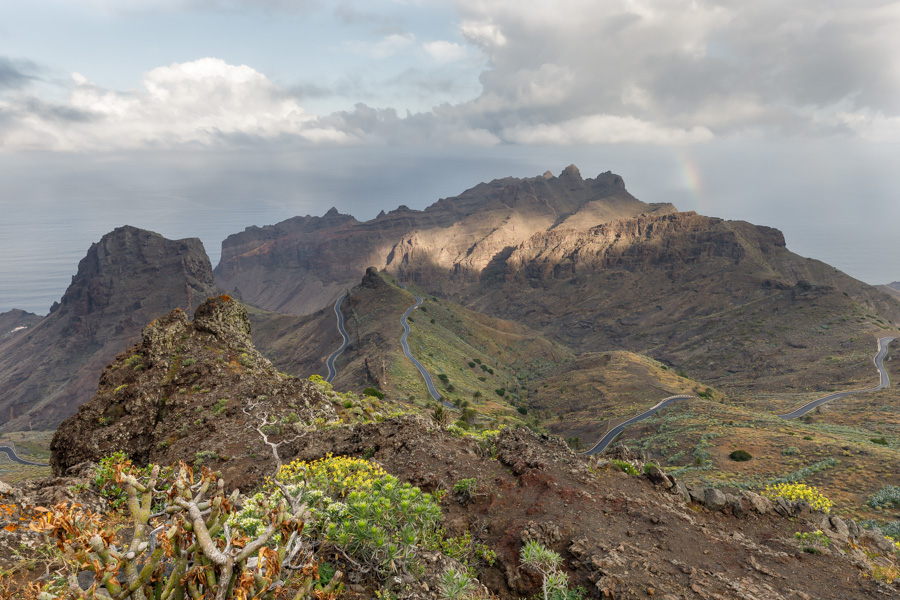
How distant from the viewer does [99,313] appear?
477ft

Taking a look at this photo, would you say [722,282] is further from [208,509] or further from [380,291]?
[208,509]

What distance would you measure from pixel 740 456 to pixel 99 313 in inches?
7067

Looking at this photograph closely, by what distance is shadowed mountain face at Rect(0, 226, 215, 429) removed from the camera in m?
126

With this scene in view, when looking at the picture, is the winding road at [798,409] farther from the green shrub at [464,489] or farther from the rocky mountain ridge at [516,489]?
the green shrub at [464,489]

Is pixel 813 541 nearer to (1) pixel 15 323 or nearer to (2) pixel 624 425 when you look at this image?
(2) pixel 624 425

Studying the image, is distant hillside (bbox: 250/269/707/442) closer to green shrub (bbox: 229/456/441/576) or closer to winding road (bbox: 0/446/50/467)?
winding road (bbox: 0/446/50/467)

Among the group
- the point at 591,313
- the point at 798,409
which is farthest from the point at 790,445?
the point at 591,313

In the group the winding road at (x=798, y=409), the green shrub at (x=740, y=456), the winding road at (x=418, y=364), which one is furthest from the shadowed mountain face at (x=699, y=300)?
the winding road at (x=418, y=364)

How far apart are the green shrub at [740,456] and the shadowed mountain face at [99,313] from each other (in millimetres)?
144727

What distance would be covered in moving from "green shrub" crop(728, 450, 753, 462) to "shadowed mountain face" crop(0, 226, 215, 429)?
145m

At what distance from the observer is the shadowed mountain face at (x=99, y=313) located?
12575 cm

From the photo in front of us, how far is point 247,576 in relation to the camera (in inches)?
155

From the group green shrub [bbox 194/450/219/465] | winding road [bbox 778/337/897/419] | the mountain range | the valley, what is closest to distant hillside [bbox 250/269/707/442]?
the valley

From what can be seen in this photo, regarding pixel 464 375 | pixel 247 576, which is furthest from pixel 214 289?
pixel 247 576
